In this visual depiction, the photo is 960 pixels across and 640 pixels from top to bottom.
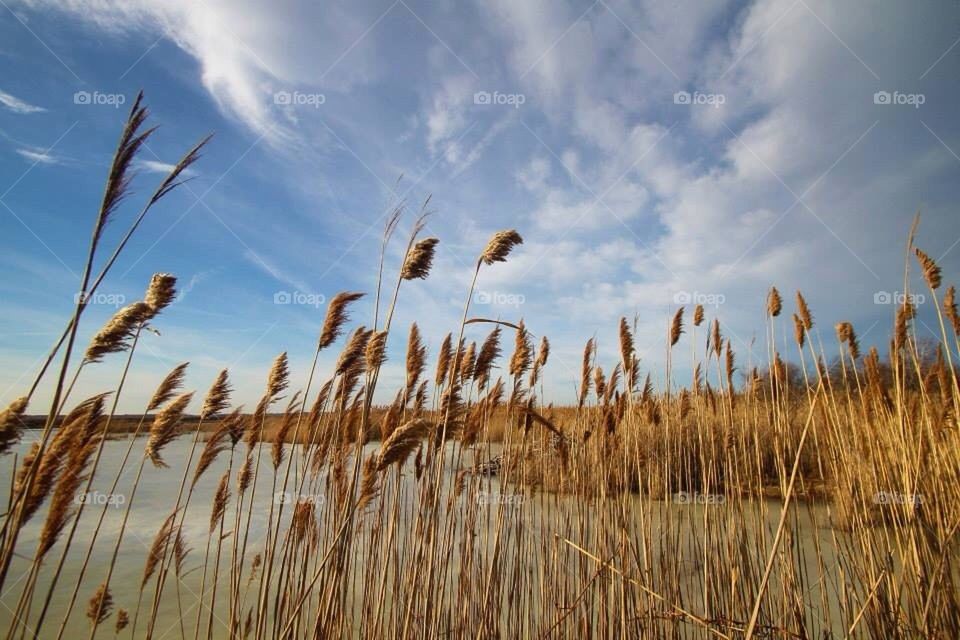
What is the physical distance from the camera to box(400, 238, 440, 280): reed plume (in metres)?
2.17

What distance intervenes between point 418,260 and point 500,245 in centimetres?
46

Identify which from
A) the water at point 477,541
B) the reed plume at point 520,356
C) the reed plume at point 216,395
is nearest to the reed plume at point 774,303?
the water at point 477,541

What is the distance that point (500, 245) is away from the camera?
235cm

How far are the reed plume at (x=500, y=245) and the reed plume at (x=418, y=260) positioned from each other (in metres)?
0.32

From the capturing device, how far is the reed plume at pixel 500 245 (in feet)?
7.64

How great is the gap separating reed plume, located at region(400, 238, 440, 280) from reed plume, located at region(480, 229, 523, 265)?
322 millimetres

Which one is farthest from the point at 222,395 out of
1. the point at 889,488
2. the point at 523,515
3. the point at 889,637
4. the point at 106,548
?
the point at 106,548

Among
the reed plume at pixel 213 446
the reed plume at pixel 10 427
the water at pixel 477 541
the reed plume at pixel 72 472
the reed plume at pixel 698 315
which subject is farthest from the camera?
the reed plume at pixel 698 315

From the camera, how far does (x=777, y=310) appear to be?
382 centimetres

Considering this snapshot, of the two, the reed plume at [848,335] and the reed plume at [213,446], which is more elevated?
the reed plume at [848,335]

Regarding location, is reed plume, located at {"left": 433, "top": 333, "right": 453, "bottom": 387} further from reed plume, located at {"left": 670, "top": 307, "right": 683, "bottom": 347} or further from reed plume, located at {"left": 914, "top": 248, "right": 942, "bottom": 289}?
reed plume, located at {"left": 914, "top": 248, "right": 942, "bottom": 289}

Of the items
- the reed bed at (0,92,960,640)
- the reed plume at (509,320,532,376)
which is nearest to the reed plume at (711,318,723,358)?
the reed bed at (0,92,960,640)

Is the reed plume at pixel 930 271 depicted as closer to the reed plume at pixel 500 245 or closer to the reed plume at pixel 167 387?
the reed plume at pixel 500 245

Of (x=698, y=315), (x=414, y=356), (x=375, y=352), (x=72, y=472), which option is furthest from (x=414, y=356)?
(x=698, y=315)
